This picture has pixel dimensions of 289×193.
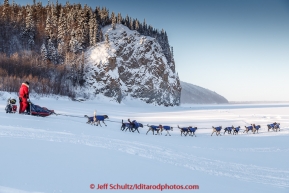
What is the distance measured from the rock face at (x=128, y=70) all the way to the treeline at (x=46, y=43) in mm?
3586

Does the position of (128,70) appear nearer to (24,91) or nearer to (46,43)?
(46,43)

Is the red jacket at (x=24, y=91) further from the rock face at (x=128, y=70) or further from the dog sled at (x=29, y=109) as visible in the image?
the rock face at (x=128, y=70)

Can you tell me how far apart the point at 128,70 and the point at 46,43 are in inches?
1008

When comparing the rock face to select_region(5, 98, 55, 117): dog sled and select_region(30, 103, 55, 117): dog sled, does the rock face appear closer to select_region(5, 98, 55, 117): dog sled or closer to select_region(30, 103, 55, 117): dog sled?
select_region(30, 103, 55, 117): dog sled

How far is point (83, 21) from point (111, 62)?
17556 mm

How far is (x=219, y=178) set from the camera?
735 cm

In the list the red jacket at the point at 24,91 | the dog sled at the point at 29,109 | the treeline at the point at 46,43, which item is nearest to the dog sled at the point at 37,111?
the dog sled at the point at 29,109

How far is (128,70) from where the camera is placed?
7800 centimetres

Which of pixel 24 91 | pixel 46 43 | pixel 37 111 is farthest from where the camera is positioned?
pixel 46 43

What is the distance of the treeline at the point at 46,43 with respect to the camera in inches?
2405

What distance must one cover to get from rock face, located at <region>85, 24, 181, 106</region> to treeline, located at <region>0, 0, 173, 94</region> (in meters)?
3.59

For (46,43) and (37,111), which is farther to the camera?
(46,43)

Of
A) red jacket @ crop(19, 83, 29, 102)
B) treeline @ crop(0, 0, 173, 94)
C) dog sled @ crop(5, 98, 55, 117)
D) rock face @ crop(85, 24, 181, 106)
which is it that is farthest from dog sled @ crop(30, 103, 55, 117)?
rock face @ crop(85, 24, 181, 106)

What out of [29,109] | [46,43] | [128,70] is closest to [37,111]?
[29,109]
